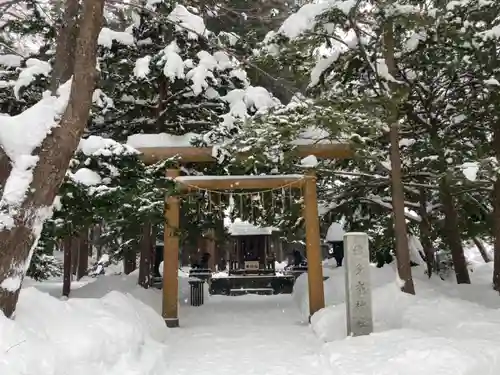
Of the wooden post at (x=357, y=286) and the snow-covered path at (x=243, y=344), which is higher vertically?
the wooden post at (x=357, y=286)

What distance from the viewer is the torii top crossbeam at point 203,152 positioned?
34.9 ft

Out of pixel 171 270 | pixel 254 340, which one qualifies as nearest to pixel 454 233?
pixel 254 340

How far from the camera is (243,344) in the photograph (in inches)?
334

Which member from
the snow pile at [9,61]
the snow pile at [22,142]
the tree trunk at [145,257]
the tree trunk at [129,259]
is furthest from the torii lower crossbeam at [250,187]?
the tree trunk at [129,259]

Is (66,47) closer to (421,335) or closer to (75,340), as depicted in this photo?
(75,340)

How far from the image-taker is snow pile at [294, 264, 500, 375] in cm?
559

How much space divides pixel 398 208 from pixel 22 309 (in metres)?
6.73

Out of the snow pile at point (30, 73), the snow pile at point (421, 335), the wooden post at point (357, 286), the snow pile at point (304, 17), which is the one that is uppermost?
the snow pile at point (304, 17)

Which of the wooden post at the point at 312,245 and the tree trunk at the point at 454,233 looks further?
the tree trunk at the point at 454,233

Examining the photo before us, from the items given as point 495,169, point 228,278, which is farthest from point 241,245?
point 495,169

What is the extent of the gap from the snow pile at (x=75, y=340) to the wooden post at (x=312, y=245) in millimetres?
4387

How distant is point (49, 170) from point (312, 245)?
702 cm

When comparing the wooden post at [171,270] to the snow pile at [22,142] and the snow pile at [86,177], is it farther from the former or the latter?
the snow pile at [22,142]

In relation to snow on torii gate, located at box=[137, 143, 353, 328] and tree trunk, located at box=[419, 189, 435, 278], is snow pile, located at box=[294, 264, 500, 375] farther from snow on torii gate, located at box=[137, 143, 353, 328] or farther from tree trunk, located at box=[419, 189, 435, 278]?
tree trunk, located at box=[419, 189, 435, 278]
